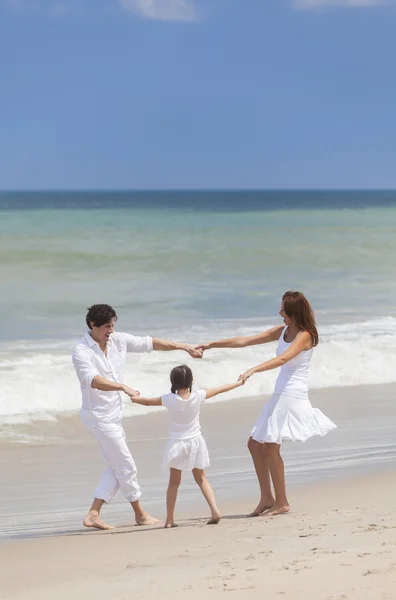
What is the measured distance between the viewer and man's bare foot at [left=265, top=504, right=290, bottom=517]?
647cm

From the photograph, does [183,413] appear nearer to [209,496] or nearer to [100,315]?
[209,496]

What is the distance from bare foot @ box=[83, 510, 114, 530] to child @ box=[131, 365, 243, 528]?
42 cm

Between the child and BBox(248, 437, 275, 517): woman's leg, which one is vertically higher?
the child

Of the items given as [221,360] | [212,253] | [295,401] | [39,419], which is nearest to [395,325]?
[221,360]

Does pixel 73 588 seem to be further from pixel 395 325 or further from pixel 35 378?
pixel 395 325

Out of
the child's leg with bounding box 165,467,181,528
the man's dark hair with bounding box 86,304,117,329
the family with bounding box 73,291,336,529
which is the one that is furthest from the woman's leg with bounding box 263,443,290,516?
the man's dark hair with bounding box 86,304,117,329

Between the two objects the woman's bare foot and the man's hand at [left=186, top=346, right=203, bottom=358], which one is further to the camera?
the man's hand at [left=186, top=346, right=203, bottom=358]

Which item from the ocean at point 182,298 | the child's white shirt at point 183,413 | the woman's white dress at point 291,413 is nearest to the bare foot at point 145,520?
the child's white shirt at point 183,413

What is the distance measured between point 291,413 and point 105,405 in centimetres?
117

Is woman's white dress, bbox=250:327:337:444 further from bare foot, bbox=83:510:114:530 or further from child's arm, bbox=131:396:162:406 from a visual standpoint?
bare foot, bbox=83:510:114:530

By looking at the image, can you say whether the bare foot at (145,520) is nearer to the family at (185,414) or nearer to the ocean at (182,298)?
the family at (185,414)

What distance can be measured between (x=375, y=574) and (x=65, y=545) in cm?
213

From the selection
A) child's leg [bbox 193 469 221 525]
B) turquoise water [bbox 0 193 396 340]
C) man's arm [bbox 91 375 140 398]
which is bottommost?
turquoise water [bbox 0 193 396 340]

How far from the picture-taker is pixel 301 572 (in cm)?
469
